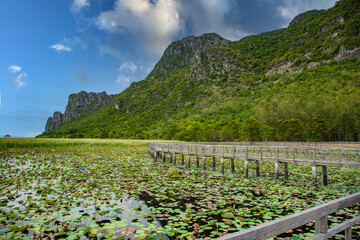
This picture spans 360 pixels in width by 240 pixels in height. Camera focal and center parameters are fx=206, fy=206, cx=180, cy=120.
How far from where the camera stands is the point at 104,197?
407 inches

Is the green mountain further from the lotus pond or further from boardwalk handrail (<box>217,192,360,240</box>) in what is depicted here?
boardwalk handrail (<box>217,192,360,240</box>)

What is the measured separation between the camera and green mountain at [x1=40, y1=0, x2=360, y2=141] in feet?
198

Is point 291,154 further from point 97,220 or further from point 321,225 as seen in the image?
point 97,220

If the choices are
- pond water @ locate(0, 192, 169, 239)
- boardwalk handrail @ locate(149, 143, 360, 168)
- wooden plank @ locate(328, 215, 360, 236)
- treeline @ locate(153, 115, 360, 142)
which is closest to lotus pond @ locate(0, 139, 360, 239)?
pond water @ locate(0, 192, 169, 239)

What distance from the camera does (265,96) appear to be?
10569 centimetres

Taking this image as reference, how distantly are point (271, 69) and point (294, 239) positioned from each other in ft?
490

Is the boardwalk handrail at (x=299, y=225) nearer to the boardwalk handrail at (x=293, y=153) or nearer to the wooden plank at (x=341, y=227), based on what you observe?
the wooden plank at (x=341, y=227)

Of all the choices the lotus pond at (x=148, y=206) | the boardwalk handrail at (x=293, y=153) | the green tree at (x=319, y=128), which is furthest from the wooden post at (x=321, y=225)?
the green tree at (x=319, y=128)

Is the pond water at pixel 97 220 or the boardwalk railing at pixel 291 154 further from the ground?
the boardwalk railing at pixel 291 154

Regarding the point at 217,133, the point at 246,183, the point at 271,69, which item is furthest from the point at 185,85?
the point at 246,183

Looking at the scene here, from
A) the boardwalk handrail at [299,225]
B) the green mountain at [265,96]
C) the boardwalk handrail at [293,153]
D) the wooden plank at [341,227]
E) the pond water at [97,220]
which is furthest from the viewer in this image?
the green mountain at [265,96]

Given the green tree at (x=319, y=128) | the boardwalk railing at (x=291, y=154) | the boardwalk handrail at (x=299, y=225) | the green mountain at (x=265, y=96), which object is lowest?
the boardwalk railing at (x=291, y=154)

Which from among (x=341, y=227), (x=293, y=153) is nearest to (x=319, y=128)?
(x=293, y=153)

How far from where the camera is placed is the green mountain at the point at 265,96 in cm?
6022
